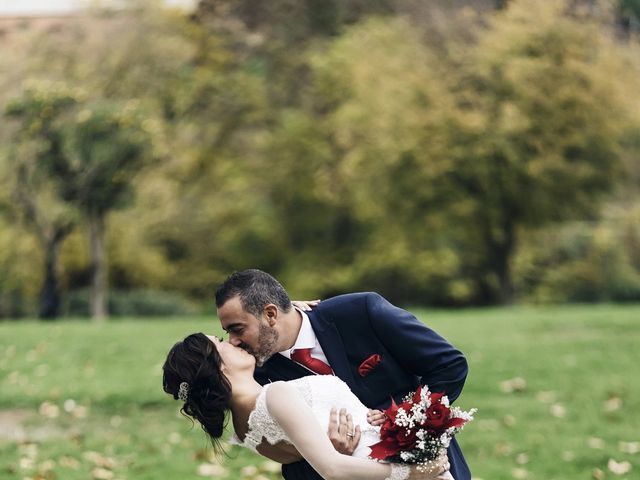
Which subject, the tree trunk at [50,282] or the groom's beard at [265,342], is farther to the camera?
the tree trunk at [50,282]

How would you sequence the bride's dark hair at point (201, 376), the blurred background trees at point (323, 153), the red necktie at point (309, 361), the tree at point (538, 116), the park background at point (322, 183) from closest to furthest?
the bride's dark hair at point (201, 376) → the red necktie at point (309, 361) → the park background at point (322, 183) → the blurred background trees at point (323, 153) → the tree at point (538, 116)

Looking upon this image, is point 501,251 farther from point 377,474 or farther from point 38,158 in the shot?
point 377,474

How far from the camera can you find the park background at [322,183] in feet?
42.4

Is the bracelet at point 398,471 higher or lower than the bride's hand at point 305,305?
lower

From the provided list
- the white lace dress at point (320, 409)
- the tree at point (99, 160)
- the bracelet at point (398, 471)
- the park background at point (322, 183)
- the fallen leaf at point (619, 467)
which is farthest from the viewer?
Answer: the tree at point (99, 160)

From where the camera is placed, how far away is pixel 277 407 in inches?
140

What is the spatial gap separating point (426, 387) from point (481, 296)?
1197 inches

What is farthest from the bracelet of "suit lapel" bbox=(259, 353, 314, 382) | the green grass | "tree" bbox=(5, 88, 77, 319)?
"tree" bbox=(5, 88, 77, 319)

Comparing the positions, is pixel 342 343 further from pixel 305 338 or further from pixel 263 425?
pixel 263 425

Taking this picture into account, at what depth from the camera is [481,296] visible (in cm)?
3350

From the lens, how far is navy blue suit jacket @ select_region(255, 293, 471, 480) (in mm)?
3717

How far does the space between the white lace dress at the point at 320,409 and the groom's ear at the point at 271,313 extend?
9.3 inches

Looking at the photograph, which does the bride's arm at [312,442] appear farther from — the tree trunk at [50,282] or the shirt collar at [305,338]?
the tree trunk at [50,282]

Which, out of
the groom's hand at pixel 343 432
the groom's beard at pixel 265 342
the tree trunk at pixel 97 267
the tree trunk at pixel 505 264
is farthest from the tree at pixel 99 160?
the groom's hand at pixel 343 432
